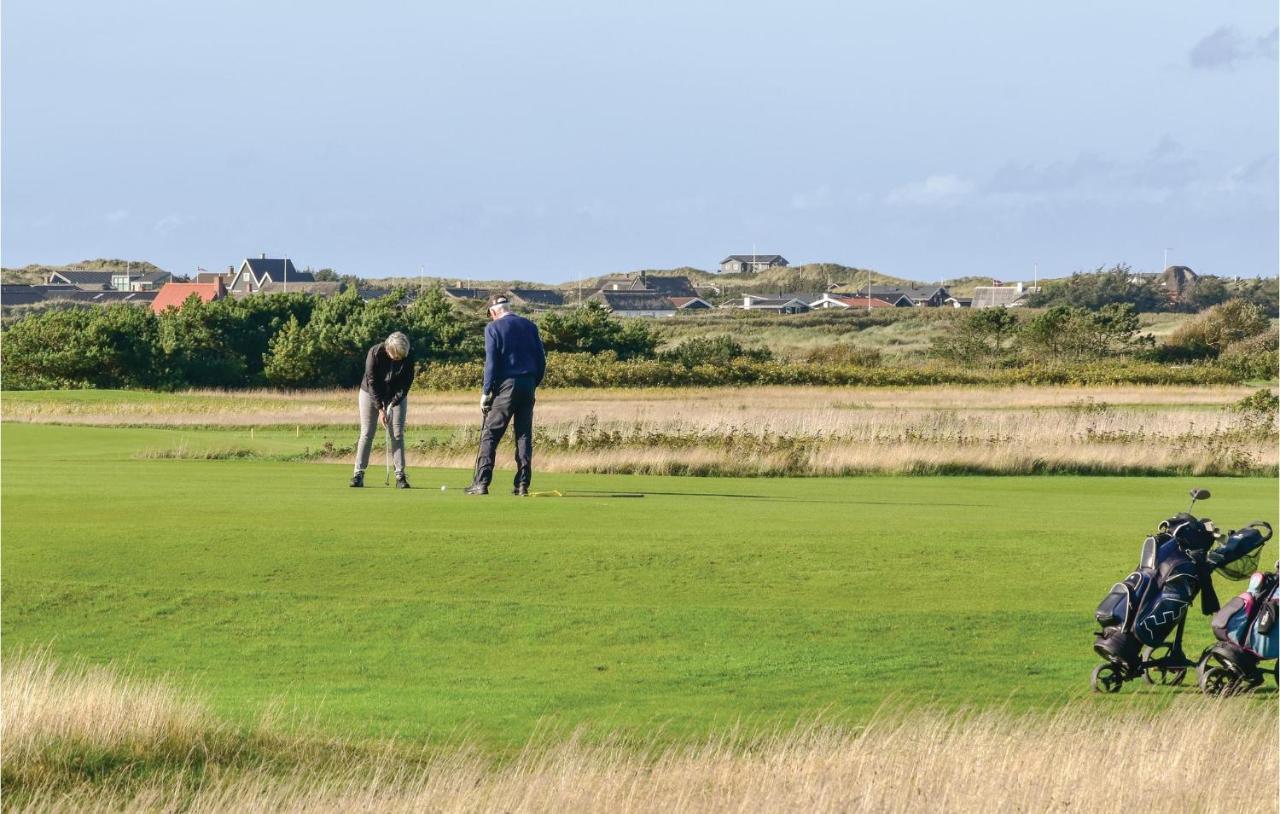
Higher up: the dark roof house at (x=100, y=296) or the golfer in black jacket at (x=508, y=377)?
the dark roof house at (x=100, y=296)

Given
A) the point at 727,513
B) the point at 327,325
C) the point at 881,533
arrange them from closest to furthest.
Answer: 1. the point at 881,533
2. the point at 727,513
3. the point at 327,325

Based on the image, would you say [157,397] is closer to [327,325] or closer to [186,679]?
[327,325]

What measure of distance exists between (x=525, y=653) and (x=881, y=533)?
188 inches

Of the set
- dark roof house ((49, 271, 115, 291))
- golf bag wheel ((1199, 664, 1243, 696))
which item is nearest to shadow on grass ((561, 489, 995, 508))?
golf bag wheel ((1199, 664, 1243, 696))

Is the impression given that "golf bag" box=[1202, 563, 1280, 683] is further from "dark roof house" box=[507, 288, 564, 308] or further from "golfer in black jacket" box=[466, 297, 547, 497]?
"dark roof house" box=[507, 288, 564, 308]

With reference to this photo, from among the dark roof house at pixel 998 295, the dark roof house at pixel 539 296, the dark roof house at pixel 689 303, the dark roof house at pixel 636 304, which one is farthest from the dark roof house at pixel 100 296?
the dark roof house at pixel 998 295

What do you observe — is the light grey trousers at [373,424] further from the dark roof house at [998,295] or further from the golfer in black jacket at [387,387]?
the dark roof house at [998,295]

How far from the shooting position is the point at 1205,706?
1082 centimetres

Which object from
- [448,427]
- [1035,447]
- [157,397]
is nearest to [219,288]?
[157,397]

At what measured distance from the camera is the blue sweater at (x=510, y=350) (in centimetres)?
1747

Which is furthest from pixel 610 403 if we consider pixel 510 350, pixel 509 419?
pixel 510 350

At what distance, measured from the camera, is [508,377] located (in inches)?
696

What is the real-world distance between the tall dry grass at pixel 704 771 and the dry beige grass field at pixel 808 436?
17339 millimetres

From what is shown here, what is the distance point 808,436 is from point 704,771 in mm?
23254
